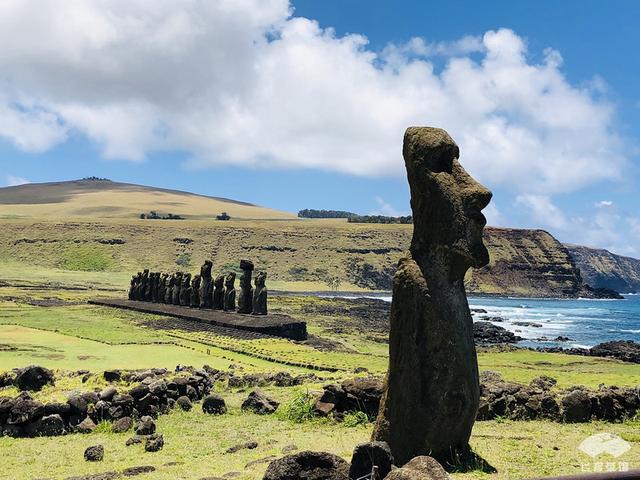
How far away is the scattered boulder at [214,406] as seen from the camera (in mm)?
13789

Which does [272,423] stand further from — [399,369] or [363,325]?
[363,325]

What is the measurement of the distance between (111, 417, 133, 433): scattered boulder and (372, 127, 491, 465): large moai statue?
530cm

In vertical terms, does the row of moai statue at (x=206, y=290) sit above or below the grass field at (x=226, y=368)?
above

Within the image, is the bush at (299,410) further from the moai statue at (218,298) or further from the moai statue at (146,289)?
the moai statue at (146,289)

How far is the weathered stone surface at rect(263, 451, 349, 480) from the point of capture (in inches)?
287

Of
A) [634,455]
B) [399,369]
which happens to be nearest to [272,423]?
[399,369]

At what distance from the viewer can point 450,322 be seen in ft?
29.3

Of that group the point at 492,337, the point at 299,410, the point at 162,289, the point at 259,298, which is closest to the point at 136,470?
the point at 299,410

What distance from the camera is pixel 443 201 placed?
9.18 metres

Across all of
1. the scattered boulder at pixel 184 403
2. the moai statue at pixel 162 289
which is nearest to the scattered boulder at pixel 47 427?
the scattered boulder at pixel 184 403

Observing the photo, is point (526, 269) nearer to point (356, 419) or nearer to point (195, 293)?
point (195, 293)

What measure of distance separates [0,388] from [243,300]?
25.9 m

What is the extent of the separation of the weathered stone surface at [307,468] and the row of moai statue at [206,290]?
30.5 metres
